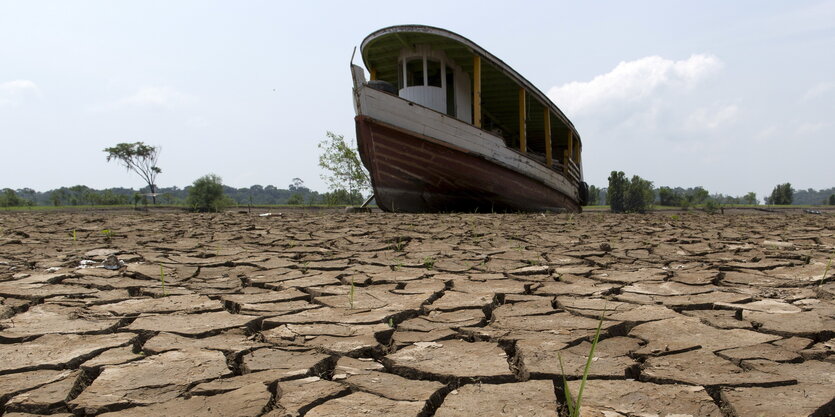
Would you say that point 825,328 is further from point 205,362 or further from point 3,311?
point 3,311

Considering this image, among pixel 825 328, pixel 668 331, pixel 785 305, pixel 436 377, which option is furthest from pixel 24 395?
pixel 785 305

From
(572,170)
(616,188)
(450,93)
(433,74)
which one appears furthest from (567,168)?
(616,188)

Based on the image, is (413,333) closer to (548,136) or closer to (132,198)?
(548,136)

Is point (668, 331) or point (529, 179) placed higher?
point (529, 179)

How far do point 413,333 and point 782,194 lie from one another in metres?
61.0

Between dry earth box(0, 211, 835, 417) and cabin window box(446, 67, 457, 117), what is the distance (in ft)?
20.3

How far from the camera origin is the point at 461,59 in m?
8.95

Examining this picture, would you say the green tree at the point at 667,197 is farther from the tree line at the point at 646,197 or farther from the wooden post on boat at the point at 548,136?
the wooden post on boat at the point at 548,136

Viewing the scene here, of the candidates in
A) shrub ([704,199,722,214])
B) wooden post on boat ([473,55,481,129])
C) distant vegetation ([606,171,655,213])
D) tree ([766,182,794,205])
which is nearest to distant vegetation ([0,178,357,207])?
wooden post on boat ([473,55,481,129])

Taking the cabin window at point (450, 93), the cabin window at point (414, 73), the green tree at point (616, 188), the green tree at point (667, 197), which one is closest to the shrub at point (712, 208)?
the cabin window at point (450, 93)

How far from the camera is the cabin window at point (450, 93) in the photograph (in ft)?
30.5

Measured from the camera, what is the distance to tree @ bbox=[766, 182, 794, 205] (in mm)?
49188

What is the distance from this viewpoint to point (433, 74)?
908 cm

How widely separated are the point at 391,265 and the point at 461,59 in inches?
260
